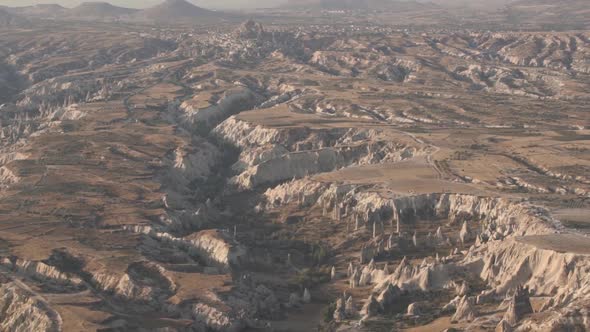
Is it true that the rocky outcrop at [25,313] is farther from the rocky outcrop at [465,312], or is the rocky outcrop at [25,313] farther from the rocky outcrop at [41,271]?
the rocky outcrop at [465,312]

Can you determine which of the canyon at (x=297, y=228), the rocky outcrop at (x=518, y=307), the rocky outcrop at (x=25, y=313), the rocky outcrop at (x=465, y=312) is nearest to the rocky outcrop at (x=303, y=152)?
the canyon at (x=297, y=228)

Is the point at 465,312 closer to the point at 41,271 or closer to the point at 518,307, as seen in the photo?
the point at 518,307

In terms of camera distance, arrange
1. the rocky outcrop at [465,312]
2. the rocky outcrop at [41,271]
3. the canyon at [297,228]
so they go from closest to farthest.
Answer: the rocky outcrop at [465,312], the canyon at [297,228], the rocky outcrop at [41,271]

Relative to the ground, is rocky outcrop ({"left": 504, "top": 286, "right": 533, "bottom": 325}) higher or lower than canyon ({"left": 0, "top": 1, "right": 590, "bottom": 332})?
higher

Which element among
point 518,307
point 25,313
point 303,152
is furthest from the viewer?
point 303,152

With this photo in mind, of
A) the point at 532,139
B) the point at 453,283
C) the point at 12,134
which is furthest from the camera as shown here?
the point at 12,134

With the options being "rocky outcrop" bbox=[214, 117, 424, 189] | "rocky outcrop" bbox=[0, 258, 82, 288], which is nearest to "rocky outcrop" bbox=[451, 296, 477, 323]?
"rocky outcrop" bbox=[0, 258, 82, 288]

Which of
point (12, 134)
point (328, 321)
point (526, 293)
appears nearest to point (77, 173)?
point (12, 134)

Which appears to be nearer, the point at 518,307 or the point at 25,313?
the point at 518,307

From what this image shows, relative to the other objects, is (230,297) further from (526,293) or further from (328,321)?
(526,293)

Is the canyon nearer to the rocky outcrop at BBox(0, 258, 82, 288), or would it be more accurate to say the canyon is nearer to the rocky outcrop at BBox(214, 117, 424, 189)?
the rocky outcrop at BBox(0, 258, 82, 288)

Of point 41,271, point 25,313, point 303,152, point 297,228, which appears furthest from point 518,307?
point 303,152
